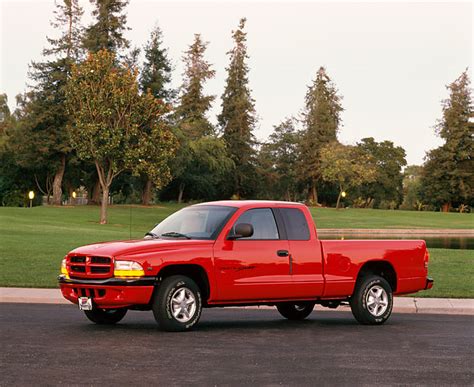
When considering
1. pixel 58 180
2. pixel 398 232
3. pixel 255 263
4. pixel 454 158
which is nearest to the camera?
pixel 255 263

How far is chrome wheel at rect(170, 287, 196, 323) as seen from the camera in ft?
39.9

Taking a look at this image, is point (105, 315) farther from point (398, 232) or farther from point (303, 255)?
point (398, 232)

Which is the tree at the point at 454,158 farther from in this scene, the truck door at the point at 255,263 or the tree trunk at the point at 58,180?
the truck door at the point at 255,263

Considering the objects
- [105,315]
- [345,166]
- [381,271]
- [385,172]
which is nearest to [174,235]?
[105,315]

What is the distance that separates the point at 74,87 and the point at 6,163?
141ft

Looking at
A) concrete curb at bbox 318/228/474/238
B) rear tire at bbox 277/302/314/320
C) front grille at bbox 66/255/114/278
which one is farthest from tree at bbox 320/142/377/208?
front grille at bbox 66/255/114/278

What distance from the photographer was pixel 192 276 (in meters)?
12.6

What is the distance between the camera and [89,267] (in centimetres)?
1227

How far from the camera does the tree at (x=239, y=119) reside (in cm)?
11406

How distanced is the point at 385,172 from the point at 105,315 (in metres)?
123

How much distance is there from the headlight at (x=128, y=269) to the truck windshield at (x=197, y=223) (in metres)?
1.20

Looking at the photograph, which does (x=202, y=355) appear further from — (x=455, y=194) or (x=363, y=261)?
(x=455, y=194)

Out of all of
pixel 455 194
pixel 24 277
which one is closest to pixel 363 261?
pixel 24 277

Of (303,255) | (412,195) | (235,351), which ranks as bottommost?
(235,351)
